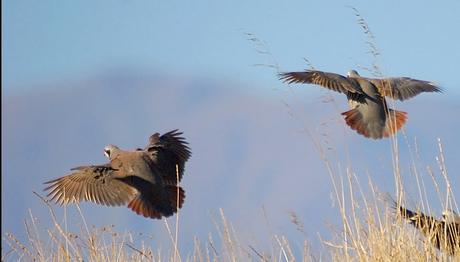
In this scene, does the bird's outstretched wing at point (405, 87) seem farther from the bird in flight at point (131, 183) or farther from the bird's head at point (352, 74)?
the bird in flight at point (131, 183)

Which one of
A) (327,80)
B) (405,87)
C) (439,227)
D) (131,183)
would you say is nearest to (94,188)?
(131,183)

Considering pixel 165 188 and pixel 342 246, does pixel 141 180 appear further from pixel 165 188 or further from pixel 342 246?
pixel 342 246

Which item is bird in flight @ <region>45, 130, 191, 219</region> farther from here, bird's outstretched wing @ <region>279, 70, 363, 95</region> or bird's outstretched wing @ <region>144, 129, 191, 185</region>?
bird's outstretched wing @ <region>279, 70, 363, 95</region>

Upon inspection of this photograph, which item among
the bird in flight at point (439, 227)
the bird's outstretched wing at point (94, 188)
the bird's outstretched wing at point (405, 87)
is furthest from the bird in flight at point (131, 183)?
the bird in flight at point (439, 227)

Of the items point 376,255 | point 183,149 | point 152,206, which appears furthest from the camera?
point 183,149

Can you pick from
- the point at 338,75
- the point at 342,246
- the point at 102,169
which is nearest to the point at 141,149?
the point at 102,169

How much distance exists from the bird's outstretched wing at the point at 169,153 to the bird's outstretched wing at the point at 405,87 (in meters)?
1.48

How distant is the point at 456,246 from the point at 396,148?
0.51 meters

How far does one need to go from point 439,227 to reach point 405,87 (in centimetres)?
273

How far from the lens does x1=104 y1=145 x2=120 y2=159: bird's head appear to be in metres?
7.30

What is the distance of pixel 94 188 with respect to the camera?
23.6 feet

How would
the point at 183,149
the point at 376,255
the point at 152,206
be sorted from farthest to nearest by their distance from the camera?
the point at 183,149, the point at 152,206, the point at 376,255

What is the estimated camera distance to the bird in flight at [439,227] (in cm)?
459

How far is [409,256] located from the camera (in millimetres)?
4492
